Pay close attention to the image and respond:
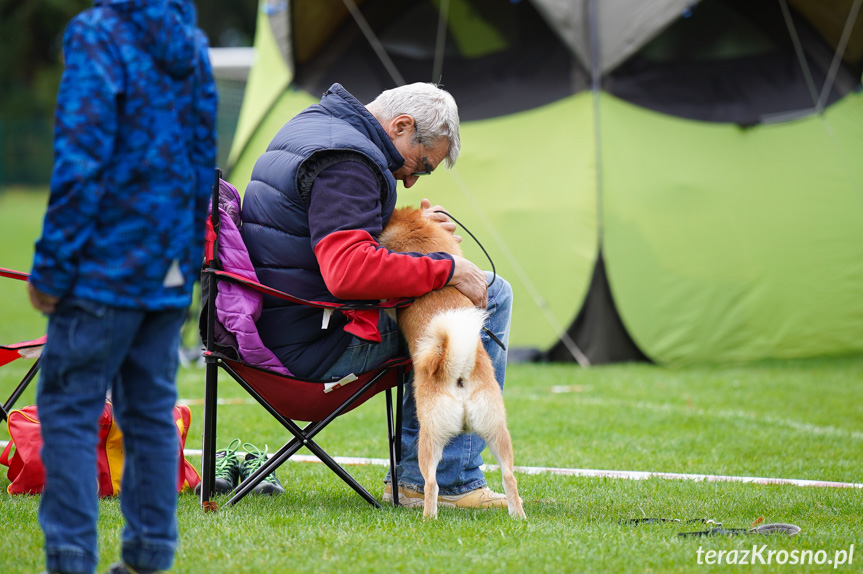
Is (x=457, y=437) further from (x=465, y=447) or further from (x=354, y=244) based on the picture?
(x=354, y=244)

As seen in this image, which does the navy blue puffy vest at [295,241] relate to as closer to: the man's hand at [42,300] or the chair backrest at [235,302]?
the chair backrest at [235,302]

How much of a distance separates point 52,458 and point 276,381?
101 cm

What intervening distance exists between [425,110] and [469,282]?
59 centimetres

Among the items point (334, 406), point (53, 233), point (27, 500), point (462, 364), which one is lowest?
point (27, 500)

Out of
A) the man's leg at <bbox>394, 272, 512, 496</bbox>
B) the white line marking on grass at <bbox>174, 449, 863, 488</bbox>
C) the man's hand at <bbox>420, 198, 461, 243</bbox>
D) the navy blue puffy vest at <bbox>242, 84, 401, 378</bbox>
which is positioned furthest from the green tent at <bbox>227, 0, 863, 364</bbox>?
the navy blue puffy vest at <bbox>242, 84, 401, 378</bbox>

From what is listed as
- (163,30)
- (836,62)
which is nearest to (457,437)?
(163,30)

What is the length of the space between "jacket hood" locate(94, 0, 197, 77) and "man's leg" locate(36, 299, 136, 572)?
1.75ft

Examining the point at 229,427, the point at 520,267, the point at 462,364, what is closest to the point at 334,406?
the point at 462,364

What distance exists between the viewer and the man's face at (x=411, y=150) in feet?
9.95

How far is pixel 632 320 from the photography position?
23.3ft

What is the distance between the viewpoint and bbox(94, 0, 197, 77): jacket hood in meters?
1.89

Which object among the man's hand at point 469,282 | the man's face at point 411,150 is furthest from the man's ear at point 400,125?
the man's hand at point 469,282

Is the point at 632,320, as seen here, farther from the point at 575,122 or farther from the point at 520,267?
the point at 575,122

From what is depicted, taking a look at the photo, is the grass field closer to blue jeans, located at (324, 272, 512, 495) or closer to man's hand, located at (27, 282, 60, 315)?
blue jeans, located at (324, 272, 512, 495)
